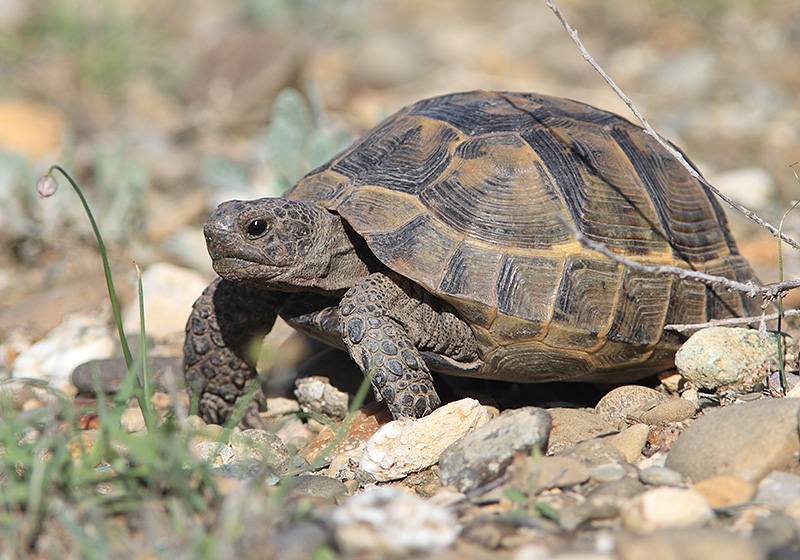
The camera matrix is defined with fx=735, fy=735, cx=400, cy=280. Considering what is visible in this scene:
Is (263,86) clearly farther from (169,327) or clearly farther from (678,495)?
(678,495)

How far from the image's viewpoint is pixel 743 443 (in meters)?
2.32

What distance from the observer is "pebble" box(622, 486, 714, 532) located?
1.98 metres

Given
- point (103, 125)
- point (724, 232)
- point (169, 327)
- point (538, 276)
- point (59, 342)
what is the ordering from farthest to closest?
point (103, 125) → point (169, 327) → point (59, 342) → point (724, 232) → point (538, 276)

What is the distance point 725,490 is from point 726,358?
1.04m

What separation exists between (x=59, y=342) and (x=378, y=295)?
2263 mm

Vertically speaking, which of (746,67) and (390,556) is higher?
(746,67)

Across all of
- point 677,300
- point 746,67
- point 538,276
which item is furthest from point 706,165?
point 538,276

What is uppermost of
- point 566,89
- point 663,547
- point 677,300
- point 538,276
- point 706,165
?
point 566,89

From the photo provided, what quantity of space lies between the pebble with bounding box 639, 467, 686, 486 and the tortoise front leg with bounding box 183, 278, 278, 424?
201cm

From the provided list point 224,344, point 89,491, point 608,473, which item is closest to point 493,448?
point 608,473

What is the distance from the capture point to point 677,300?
3.45m

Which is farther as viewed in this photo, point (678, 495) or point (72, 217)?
point (72, 217)

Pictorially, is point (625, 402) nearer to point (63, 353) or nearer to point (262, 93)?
point (63, 353)

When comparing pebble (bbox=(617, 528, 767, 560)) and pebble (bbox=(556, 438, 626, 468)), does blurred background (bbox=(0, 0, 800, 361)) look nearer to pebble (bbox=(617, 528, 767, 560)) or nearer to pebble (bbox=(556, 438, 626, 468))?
pebble (bbox=(556, 438, 626, 468))
